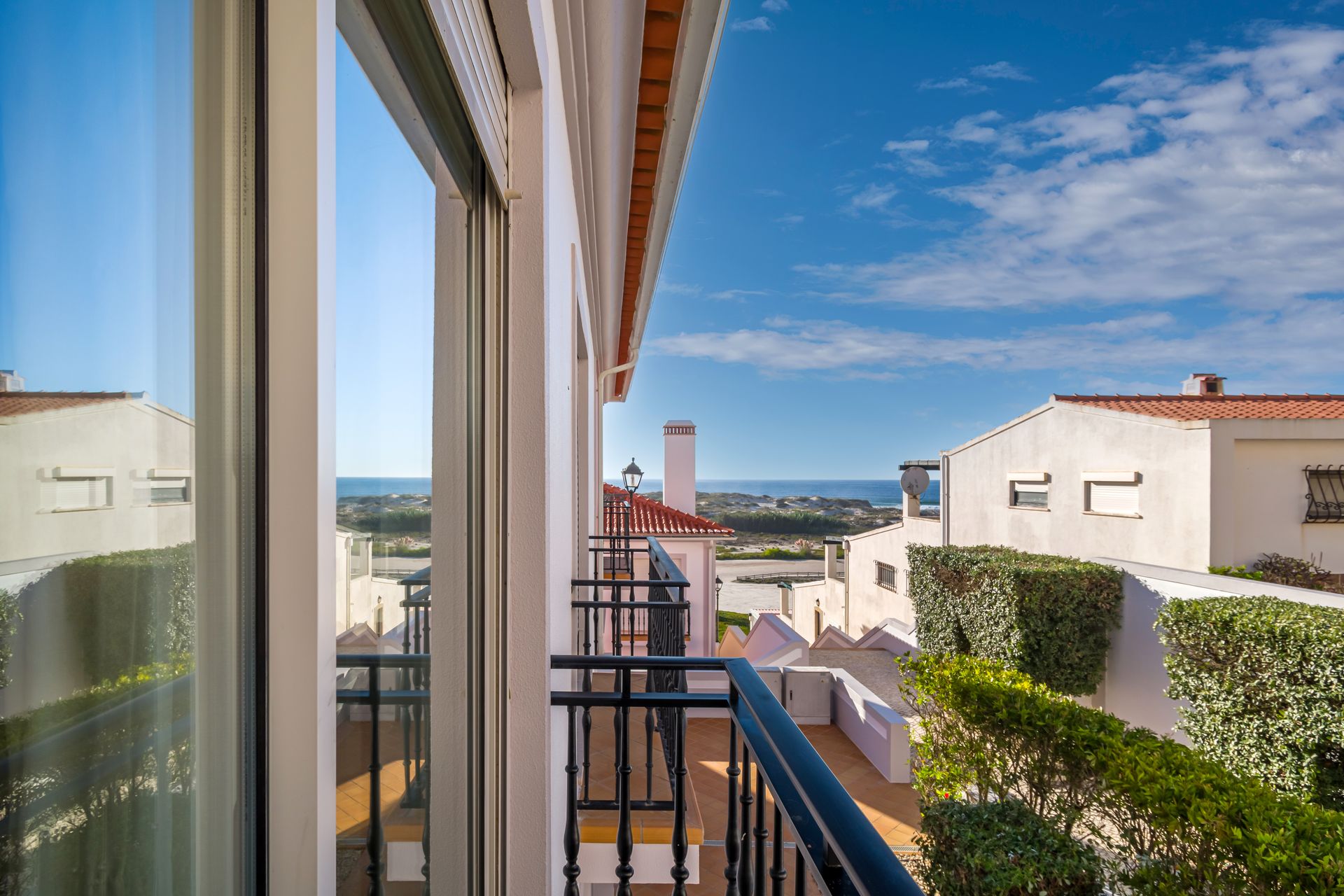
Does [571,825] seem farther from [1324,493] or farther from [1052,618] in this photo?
[1324,493]

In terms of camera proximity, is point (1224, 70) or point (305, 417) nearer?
point (305, 417)

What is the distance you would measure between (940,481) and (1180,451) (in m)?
4.97

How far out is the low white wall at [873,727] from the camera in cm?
545

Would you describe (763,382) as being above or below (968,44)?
below

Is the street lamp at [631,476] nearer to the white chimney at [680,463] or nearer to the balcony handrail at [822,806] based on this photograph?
the white chimney at [680,463]

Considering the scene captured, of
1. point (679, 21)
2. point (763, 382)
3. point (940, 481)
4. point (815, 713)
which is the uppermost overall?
point (763, 382)

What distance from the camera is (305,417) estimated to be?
0.47 m

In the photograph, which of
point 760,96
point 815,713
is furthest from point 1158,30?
point 815,713

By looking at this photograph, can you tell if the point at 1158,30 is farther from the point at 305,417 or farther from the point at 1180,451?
the point at 305,417

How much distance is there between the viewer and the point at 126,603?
13.5 inches

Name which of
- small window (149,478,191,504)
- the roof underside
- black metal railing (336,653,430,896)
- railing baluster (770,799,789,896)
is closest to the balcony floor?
railing baluster (770,799,789,896)

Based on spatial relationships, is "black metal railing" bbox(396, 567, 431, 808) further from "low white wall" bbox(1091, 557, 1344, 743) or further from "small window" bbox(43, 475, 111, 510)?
"low white wall" bbox(1091, 557, 1344, 743)

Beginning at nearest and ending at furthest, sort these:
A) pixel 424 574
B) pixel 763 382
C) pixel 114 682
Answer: pixel 114 682, pixel 424 574, pixel 763 382

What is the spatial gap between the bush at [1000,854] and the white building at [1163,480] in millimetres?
7746
